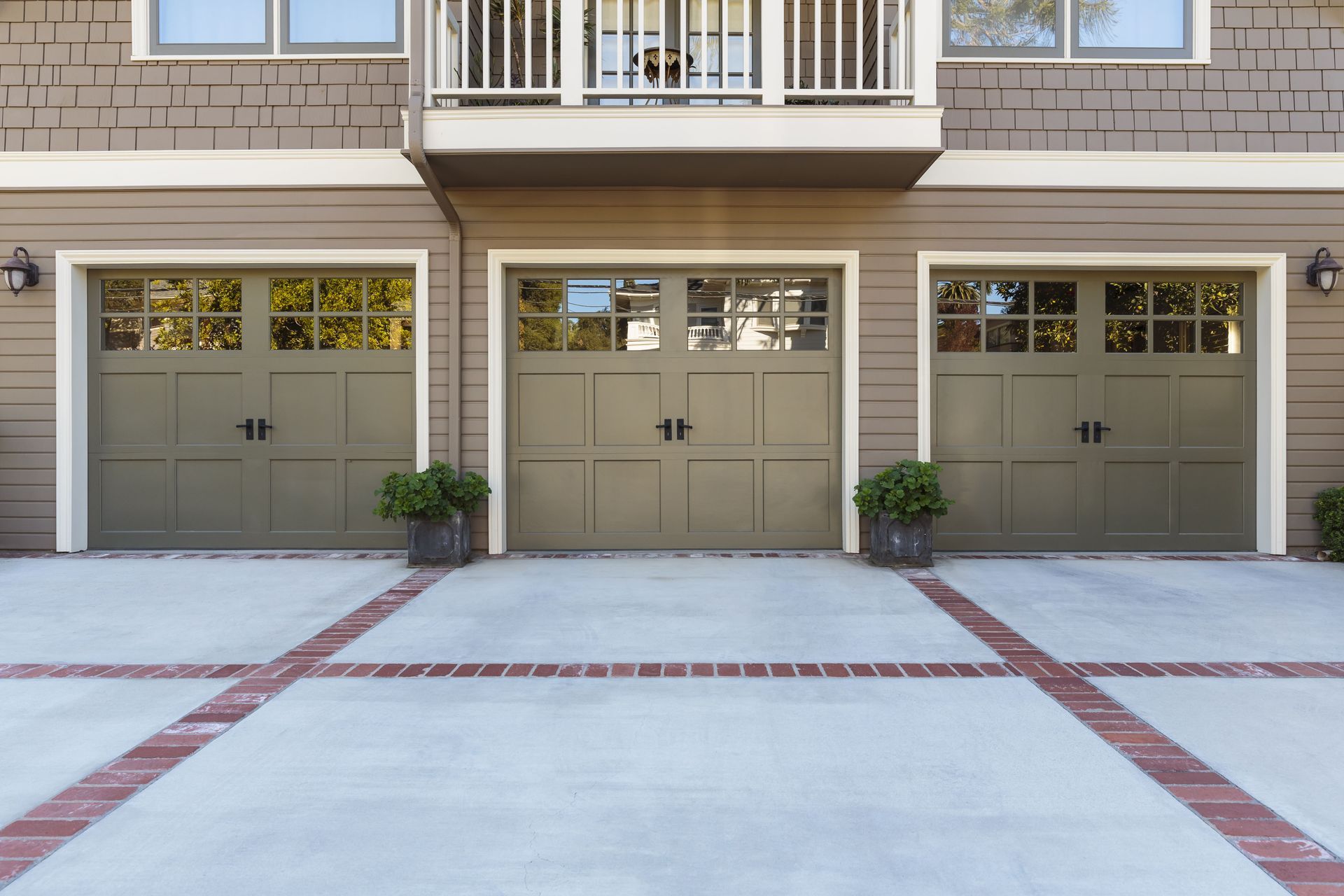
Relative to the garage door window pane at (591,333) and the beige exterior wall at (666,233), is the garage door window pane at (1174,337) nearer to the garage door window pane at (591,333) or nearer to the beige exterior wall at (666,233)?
the beige exterior wall at (666,233)

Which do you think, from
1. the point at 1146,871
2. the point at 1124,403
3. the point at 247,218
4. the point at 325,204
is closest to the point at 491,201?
the point at 325,204

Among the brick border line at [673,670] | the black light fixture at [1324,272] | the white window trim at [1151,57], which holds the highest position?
the white window trim at [1151,57]

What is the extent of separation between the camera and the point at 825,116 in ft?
16.5

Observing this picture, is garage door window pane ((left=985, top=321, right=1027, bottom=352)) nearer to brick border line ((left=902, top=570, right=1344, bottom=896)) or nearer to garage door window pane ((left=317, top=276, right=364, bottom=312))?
brick border line ((left=902, top=570, right=1344, bottom=896))

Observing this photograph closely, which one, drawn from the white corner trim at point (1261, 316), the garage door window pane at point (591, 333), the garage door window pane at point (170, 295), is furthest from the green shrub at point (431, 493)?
→ the white corner trim at point (1261, 316)

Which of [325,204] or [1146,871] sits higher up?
[325,204]

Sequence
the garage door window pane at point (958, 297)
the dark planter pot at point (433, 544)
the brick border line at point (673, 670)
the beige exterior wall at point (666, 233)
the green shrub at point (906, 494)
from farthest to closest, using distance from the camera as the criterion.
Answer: the garage door window pane at point (958, 297)
the beige exterior wall at point (666, 233)
the dark planter pot at point (433, 544)
the green shrub at point (906, 494)
the brick border line at point (673, 670)

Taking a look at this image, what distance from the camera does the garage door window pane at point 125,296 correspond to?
19.7 ft

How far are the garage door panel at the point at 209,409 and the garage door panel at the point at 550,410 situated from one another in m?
2.09

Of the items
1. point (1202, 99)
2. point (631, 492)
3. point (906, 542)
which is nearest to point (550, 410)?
point (631, 492)

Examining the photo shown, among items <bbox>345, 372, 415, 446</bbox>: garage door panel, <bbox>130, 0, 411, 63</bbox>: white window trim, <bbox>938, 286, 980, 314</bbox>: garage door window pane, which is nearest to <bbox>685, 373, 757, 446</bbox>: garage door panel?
<bbox>938, 286, 980, 314</bbox>: garage door window pane

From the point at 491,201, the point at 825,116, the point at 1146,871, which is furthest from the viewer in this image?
the point at 491,201

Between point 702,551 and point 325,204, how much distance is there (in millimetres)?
3709

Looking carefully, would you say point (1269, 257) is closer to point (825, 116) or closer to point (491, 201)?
point (825, 116)
